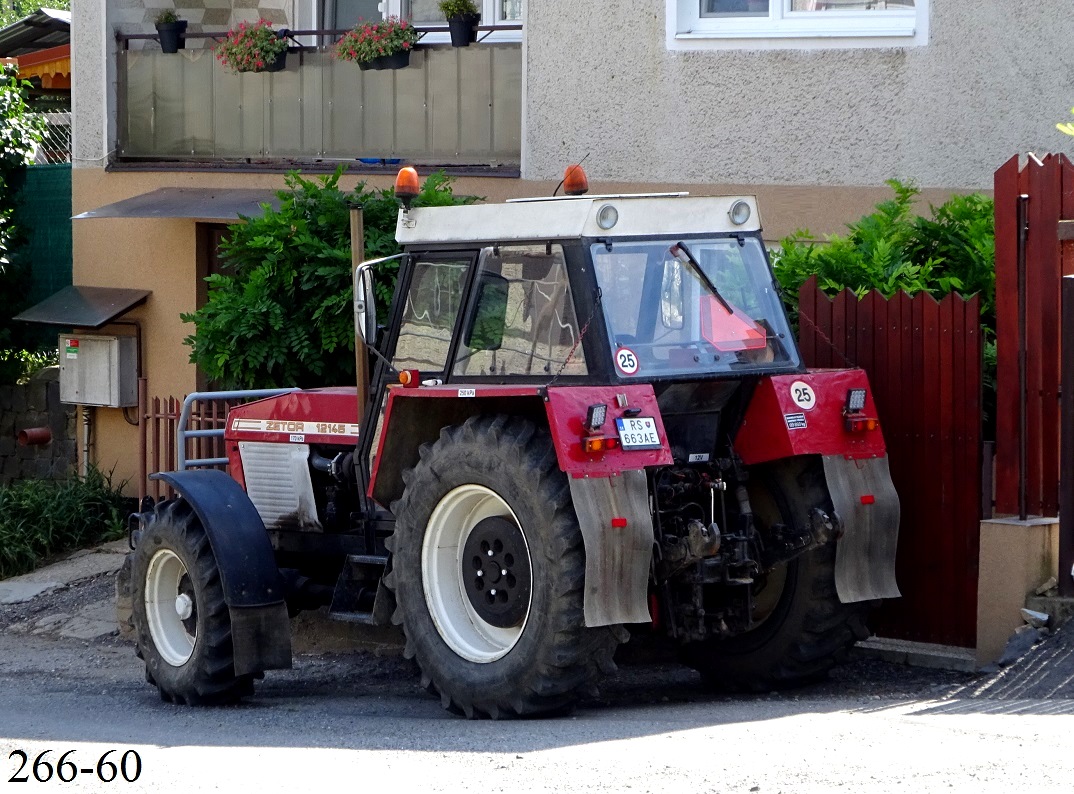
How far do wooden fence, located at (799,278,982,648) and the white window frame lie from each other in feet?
10.4

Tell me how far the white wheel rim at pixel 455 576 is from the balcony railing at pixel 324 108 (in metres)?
5.98

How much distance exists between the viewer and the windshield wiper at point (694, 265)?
6738 mm

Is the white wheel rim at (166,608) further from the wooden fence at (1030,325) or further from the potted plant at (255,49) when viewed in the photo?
the potted plant at (255,49)

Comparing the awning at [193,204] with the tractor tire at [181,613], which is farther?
the awning at [193,204]

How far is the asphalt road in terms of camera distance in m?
5.06

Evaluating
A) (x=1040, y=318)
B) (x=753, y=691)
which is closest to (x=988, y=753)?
(x=753, y=691)

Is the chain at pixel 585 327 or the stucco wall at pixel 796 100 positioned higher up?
the stucco wall at pixel 796 100

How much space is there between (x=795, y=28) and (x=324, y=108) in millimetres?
4291

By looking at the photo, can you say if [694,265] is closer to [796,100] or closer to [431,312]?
[431,312]

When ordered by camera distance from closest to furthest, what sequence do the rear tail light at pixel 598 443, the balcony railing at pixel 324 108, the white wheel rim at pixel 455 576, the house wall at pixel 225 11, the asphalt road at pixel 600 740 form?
the asphalt road at pixel 600 740 → the rear tail light at pixel 598 443 → the white wheel rim at pixel 455 576 → the balcony railing at pixel 324 108 → the house wall at pixel 225 11

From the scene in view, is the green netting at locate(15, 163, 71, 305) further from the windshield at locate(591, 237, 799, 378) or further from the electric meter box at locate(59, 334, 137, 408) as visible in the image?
the windshield at locate(591, 237, 799, 378)

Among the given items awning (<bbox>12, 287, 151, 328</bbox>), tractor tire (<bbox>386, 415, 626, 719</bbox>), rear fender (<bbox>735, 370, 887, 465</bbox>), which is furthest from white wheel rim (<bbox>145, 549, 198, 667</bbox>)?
awning (<bbox>12, 287, 151, 328</bbox>)

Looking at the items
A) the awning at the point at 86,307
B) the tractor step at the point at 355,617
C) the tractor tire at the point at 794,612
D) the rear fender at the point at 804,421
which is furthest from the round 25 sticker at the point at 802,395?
the awning at the point at 86,307

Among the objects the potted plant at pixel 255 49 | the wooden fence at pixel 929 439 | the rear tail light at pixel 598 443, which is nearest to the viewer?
the rear tail light at pixel 598 443
